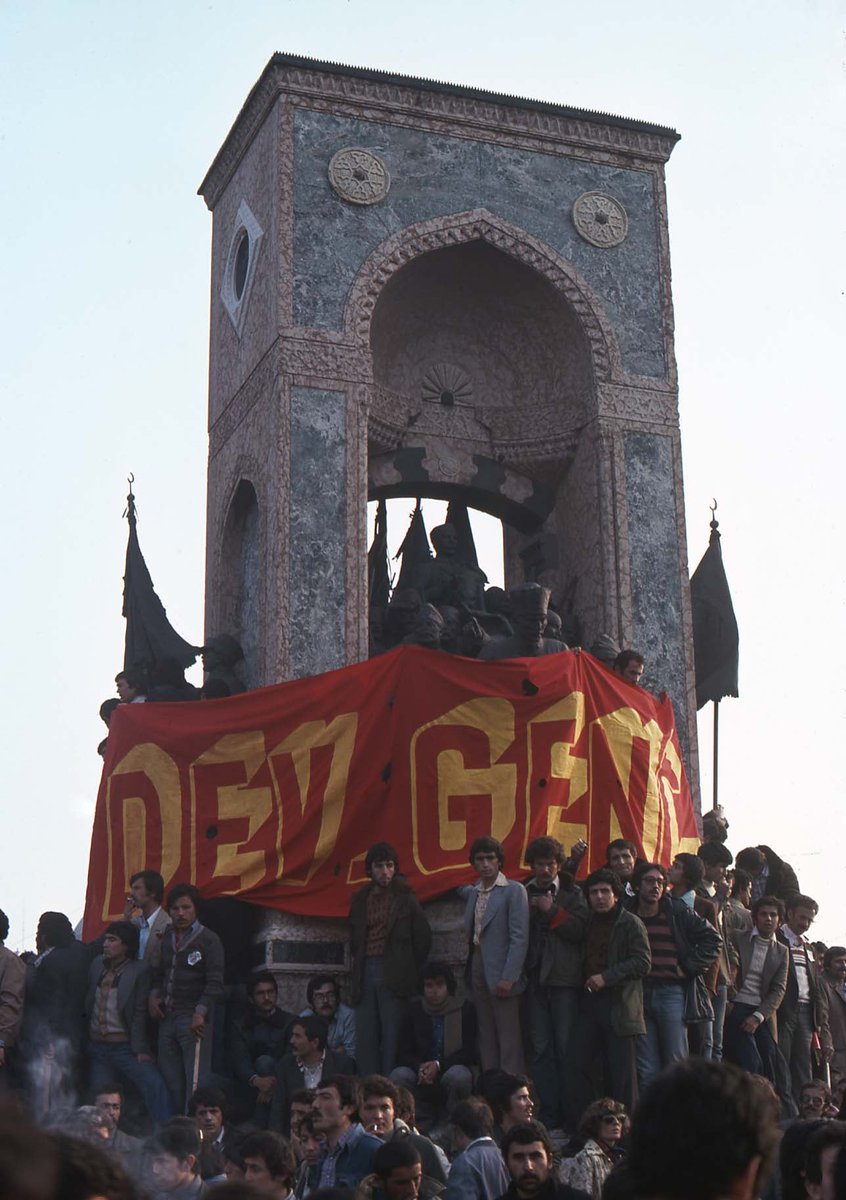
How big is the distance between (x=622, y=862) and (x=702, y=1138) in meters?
10.0

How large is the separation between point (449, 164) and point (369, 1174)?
12.5 m

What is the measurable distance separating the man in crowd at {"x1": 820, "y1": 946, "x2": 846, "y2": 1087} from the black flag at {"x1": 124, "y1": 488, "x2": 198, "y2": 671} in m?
6.86

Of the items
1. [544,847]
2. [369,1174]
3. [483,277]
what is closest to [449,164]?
[483,277]

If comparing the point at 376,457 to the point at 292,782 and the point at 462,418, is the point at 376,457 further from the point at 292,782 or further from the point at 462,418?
the point at 292,782

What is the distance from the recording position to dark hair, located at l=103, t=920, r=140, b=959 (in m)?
13.5

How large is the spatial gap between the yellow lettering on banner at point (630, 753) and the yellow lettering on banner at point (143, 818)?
349cm

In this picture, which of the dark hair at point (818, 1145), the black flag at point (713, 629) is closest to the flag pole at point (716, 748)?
the black flag at point (713, 629)

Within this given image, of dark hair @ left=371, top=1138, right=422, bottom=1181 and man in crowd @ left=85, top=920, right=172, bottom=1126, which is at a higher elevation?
→ man in crowd @ left=85, top=920, right=172, bottom=1126

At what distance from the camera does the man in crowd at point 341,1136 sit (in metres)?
9.24

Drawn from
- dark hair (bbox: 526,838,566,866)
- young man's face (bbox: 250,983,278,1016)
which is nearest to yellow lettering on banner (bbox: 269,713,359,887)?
young man's face (bbox: 250,983,278,1016)

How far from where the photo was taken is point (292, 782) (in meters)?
15.5

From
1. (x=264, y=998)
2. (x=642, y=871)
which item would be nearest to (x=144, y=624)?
(x=264, y=998)

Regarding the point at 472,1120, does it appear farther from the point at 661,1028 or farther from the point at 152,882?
the point at 152,882

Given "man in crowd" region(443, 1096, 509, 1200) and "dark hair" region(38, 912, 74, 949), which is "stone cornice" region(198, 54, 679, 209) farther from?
"man in crowd" region(443, 1096, 509, 1200)
